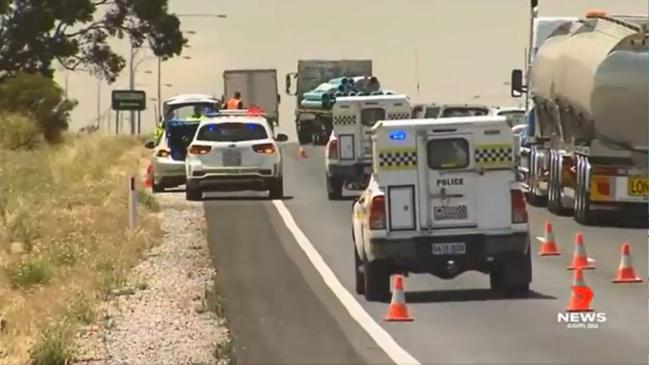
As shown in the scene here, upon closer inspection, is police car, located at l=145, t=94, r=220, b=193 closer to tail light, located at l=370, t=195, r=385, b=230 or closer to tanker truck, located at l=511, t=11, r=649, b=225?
tanker truck, located at l=511, t=11, r=649, b=225

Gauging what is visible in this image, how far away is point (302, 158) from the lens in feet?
194

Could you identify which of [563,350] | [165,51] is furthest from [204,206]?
[165,51]

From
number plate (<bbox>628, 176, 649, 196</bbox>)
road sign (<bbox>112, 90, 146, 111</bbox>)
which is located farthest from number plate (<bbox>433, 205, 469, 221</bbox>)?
road sign (<bbox>112, 90, 146, 111</bbox>)

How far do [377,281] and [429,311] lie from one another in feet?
3.20

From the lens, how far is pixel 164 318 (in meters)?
18.0

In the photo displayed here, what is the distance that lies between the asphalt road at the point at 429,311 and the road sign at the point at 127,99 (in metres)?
57.7

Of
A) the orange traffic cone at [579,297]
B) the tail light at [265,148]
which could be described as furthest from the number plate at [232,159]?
the orange traffic cone at [579,297]

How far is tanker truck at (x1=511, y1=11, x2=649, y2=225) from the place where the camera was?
1158 inches

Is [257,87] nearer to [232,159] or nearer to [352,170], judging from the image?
[352,170]

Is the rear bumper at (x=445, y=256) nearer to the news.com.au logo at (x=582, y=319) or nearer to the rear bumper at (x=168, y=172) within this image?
the news.com.au logo at (x=582, y=319)

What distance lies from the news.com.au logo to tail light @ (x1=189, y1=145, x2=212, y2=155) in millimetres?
19571

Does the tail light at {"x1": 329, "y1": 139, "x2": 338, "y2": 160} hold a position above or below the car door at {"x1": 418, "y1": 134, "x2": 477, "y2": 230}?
below

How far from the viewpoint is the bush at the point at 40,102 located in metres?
67.6

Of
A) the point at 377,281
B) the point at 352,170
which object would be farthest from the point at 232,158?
the point at 377,281
